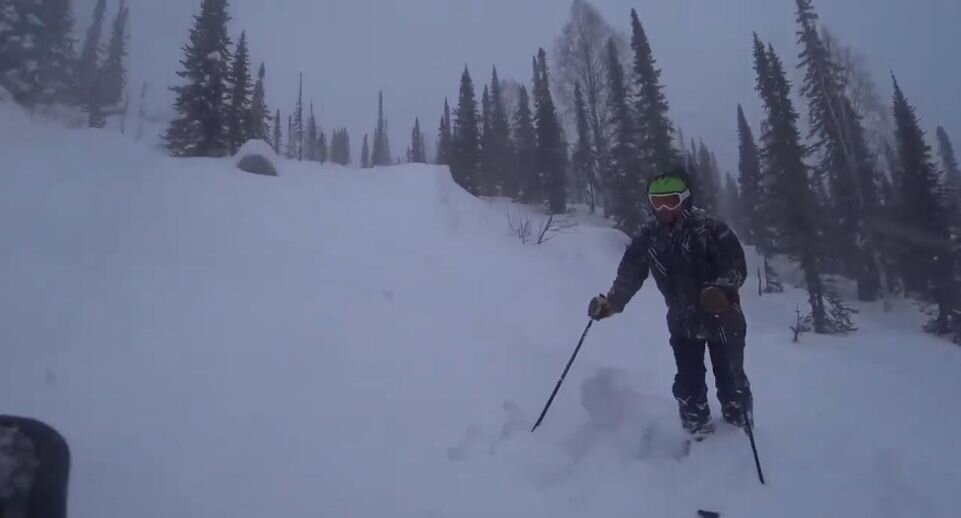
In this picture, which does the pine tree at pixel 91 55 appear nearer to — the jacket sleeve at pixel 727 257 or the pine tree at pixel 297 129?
the pine tree at pixel 297 129

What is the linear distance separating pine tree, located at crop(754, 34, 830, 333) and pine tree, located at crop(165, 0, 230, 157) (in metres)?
25.2

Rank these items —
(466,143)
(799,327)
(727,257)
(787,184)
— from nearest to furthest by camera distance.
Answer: (727,257)
(799,327)
(787,184)
(466,143)

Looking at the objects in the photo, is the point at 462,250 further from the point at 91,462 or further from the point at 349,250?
the point at 91,462

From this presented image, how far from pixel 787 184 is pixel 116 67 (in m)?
54.8

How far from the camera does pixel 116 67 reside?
43812mm

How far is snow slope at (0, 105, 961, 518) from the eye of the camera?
303 centimetres

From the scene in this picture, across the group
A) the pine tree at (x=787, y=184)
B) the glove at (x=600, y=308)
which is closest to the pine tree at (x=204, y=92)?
the glove at (x=600, y=308)

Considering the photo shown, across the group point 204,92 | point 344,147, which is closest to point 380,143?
point 344,147

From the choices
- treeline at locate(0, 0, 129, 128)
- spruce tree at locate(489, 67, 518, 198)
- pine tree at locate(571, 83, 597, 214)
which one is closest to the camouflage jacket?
pine tree at locate(571, 83, 597, 214)

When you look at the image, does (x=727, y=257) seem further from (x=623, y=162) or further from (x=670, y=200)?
(x=623, y=162)

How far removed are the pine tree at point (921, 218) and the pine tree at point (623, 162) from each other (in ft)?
39.3

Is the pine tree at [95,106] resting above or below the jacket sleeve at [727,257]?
above

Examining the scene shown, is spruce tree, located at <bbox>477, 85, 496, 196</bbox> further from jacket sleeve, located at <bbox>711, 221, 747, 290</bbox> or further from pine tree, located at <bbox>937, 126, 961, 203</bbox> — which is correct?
pine tree, located at <bbox>937, 126, 961, 203</bbox>

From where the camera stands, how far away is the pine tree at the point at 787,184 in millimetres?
18438
